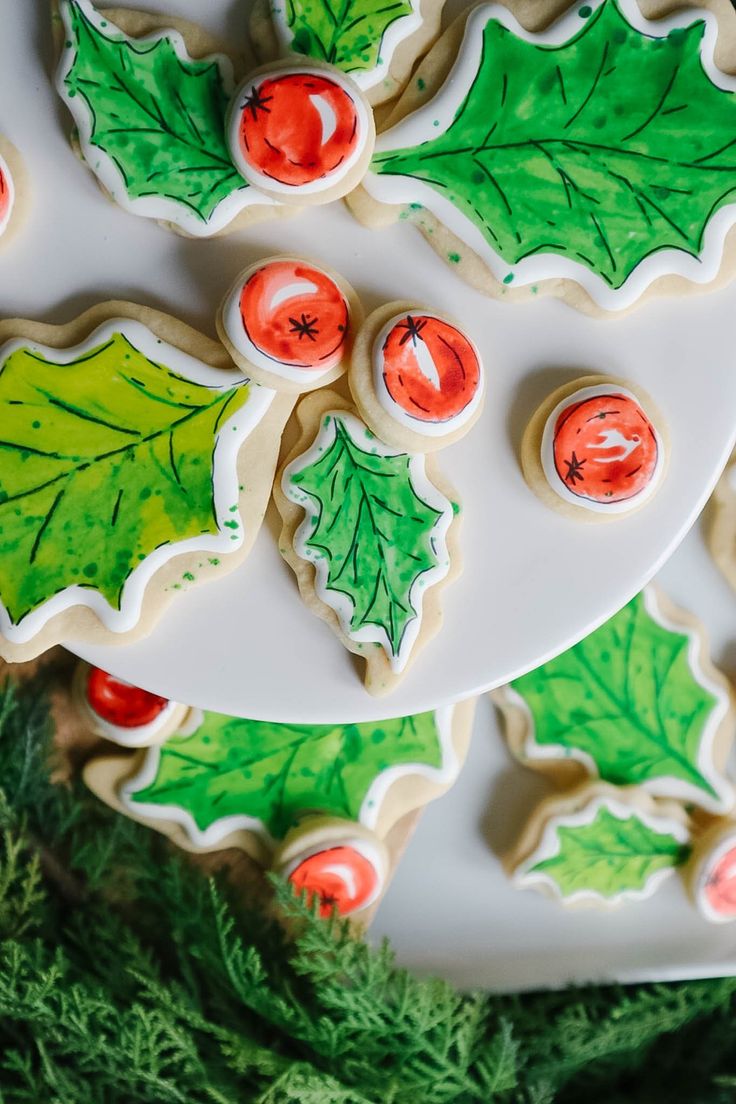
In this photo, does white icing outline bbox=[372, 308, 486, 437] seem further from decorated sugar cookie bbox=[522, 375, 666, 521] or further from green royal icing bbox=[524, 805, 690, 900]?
green royal icing bbox=[524, 805, 690, 900]

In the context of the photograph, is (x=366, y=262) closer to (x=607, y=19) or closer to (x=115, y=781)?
(x=607, y=19)

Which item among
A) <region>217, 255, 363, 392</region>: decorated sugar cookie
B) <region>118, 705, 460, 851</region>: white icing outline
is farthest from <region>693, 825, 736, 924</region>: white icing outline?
<region>217, 255, 363, 392</region>: decorated sugar cookie

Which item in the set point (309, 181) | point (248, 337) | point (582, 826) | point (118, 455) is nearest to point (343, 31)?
point (309, 181)

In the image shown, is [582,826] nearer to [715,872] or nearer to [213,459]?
[715,872]

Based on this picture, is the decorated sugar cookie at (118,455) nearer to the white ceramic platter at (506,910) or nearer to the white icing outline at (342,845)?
the white icing outline at (342,845)

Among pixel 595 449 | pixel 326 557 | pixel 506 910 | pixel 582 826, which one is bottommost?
pixel 506 910

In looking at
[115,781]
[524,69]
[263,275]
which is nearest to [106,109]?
[263,275]
